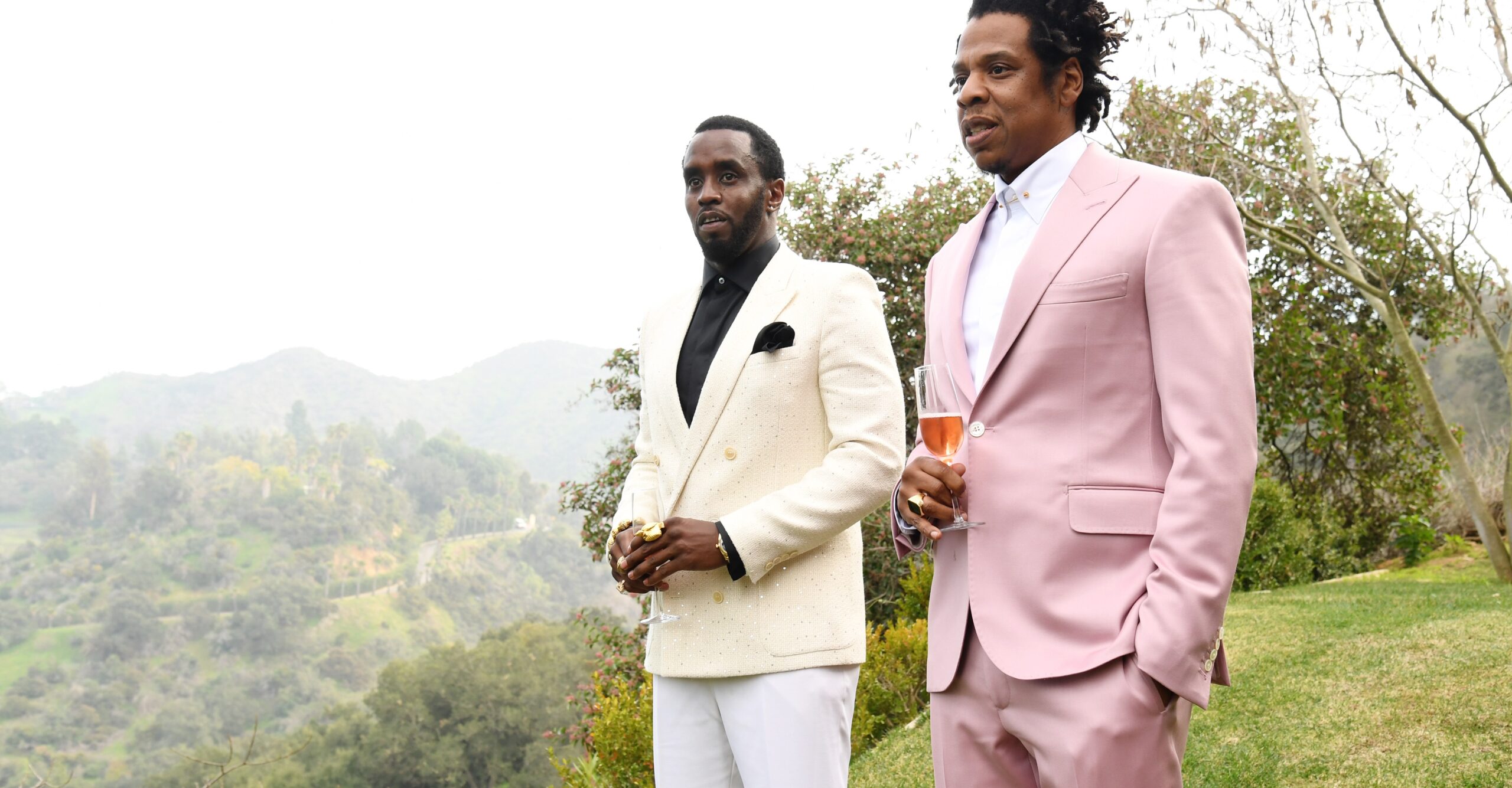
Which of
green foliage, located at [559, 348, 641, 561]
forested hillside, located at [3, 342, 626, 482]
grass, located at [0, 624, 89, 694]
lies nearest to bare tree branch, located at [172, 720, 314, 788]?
green foliage, located at [559, 348, 641, 561]

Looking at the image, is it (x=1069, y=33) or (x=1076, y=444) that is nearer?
(x=1076, y=444)

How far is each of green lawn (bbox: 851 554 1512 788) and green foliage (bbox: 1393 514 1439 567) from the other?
13.6 feet

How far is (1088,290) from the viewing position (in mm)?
1638

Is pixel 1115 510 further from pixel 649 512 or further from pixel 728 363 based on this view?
pixel 649 512

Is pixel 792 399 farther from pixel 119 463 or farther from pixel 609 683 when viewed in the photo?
pixel 119 463

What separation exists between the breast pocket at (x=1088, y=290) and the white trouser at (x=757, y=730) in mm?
928

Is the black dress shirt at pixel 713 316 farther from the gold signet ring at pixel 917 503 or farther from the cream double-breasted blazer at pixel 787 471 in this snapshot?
the gold signet ring at pixel 917 503

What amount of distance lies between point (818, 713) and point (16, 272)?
79943 mm

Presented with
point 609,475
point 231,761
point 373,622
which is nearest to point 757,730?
point 231,761

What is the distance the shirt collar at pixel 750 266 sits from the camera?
96.3 inches

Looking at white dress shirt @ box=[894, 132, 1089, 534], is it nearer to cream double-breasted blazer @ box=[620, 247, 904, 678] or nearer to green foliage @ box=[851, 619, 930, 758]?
cream double-breasted blazer @ box=[620, 247, 904, 678]

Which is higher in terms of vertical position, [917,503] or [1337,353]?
[1337,353]

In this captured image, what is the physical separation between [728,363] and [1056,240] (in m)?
0.83

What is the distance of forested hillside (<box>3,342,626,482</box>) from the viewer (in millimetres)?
71625
